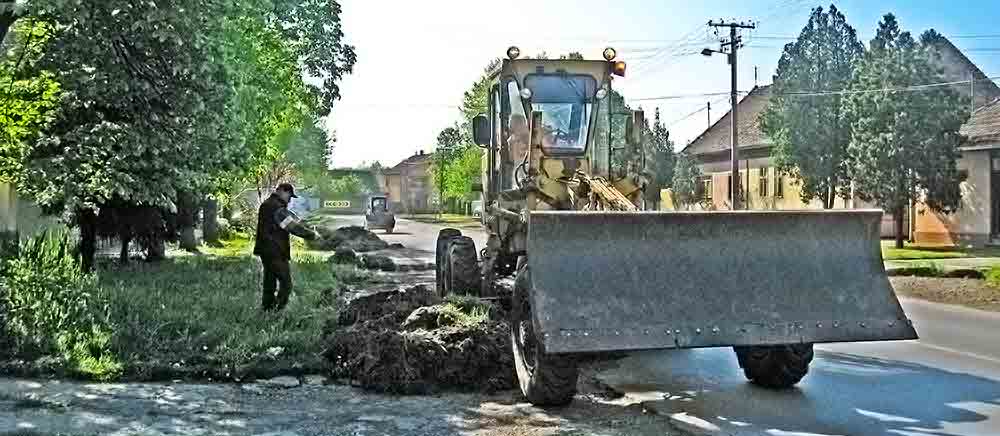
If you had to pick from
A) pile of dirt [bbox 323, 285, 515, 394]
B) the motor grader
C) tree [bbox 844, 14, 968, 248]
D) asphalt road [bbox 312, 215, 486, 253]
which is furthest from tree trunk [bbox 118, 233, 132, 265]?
tree [bbox 844, 14, 968, 248]

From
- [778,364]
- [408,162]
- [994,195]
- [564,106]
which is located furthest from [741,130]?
[408,162]

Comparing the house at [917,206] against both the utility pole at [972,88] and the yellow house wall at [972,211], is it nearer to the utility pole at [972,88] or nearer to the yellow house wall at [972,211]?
the yellow house wall at [972,211]

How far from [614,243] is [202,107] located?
24.8ft

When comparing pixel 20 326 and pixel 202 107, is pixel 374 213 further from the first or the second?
pixel 20 326

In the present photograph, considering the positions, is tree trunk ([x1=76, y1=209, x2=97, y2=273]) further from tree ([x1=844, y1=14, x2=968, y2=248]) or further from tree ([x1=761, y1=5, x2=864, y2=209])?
tree ([x1=761, y1=5, x2=864, y2=209])

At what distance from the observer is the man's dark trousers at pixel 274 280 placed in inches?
472

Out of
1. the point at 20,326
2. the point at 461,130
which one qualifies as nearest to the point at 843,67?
the point at 20,326

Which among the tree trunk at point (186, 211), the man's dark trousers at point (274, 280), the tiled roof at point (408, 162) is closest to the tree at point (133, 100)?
the man's dark trousers at point (274, 280)

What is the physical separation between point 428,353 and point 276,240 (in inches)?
157

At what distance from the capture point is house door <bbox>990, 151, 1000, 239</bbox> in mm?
29562

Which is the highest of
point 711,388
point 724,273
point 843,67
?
point 843,67

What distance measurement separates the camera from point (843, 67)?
3525cm

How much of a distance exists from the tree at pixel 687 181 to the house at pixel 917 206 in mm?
760

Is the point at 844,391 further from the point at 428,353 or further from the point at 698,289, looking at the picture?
the point at 428,353
